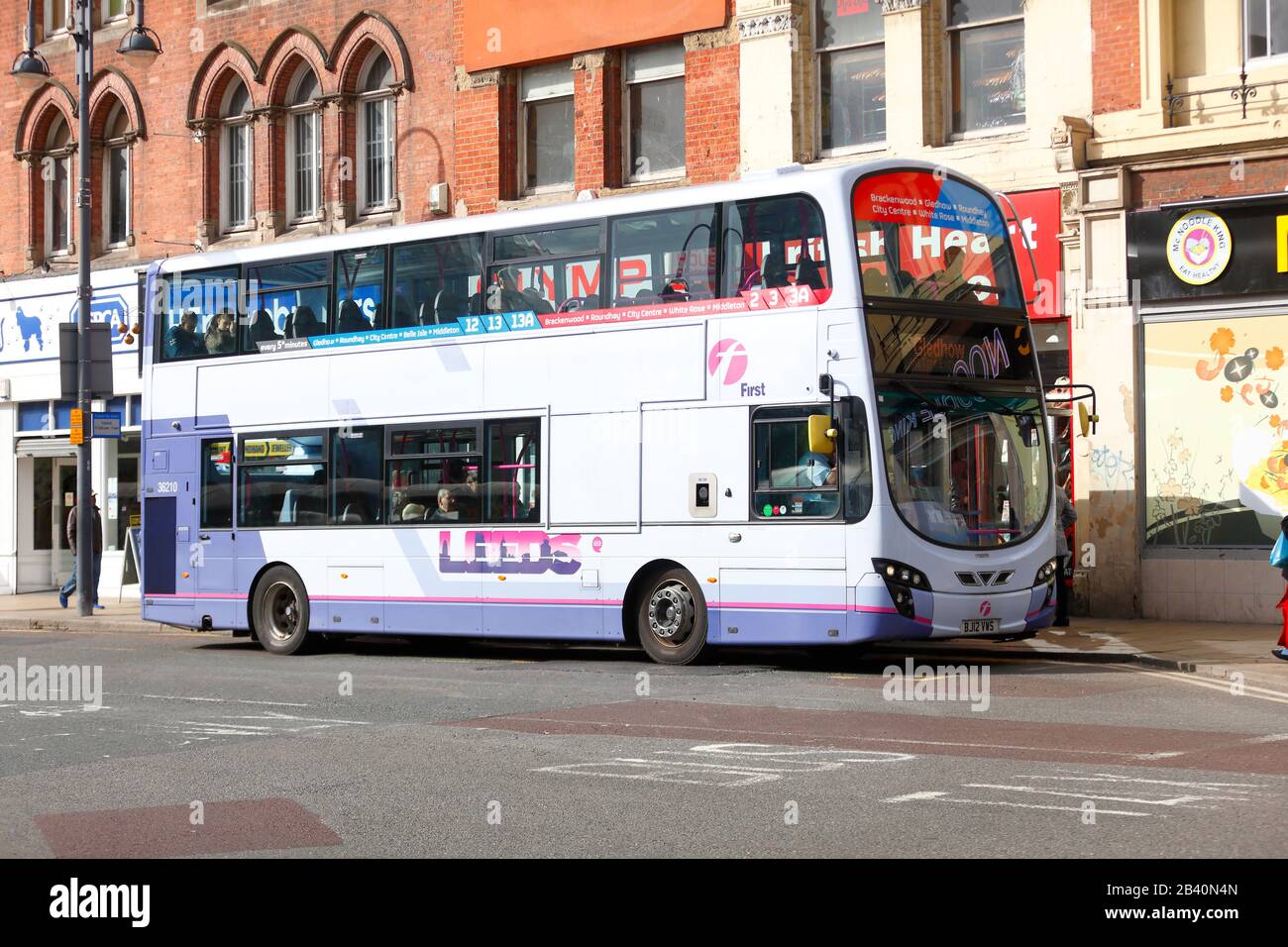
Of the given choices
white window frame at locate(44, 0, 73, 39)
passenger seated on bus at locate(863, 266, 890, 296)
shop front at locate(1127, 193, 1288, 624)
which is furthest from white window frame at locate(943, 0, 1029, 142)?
white window frame at locate(44, 0, 73, 39)

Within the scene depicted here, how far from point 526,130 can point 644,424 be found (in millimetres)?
11679

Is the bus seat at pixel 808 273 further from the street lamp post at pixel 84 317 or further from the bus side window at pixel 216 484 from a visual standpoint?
the street lamp post at pixel 84 317

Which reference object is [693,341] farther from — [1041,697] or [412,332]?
[1041,697]

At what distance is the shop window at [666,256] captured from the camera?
643 inches

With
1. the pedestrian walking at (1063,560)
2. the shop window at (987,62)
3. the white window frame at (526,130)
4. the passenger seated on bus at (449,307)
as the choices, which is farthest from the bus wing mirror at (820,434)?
the white window frame at (526,130)

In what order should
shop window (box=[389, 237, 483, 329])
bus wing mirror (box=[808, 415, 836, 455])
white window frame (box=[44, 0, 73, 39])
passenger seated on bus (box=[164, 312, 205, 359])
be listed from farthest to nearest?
white window frame (box=[44, 0, 73, 39]) → passenger seated on bus (box=[164, 312, 205, 359]) → shop window (box=[389, 237, 483, 329]) → bus wing mirror (box=[808, 415, 836, 455])

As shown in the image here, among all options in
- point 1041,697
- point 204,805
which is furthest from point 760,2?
point 204,805

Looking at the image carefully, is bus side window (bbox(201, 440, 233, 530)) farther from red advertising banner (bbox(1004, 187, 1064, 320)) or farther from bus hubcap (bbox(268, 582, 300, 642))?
red advertising banner (bbox(1004, 187, 1064, 320))

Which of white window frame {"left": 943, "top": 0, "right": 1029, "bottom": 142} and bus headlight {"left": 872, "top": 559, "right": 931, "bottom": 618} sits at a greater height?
white window frame {"left": 943, "top": 0, "right": 1029, "bottom": 142}

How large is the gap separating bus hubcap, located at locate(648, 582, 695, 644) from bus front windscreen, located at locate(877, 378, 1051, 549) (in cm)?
246

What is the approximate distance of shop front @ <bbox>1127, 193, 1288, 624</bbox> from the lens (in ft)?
66.4

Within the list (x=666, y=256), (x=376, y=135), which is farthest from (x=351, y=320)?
(x=376, y=135)

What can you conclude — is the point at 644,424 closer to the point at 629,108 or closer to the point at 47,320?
the point at 629,108

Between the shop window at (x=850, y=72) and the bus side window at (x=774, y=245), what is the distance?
7.94 m
